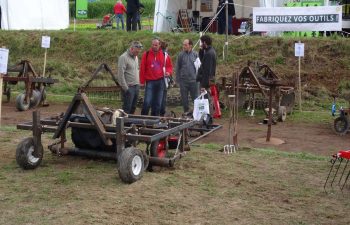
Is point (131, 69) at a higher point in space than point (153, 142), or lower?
higher

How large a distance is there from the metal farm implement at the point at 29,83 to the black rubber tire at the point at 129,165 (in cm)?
789

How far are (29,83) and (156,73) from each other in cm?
467

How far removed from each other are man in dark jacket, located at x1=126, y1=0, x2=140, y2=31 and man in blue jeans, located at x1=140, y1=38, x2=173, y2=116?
9531 mm

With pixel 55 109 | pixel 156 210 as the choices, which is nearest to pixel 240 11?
pixel 55 109

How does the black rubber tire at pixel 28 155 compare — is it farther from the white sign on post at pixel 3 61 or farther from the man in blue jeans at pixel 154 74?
the man in blue jeans at pixel 154 74

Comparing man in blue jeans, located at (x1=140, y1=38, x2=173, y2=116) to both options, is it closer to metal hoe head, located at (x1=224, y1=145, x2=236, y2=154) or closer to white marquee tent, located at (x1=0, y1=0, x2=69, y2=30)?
metal hoe head, located at (x1=224, y1=145, x2=236, y2=154)

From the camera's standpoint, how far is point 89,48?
21.0 m

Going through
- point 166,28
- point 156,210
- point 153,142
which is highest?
point 166,28

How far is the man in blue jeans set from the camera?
37.3 feet

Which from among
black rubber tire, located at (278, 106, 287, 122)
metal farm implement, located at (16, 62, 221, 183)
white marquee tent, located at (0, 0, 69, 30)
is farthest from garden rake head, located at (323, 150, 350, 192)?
white marquee tent, located at (0, 0, 69, 30)

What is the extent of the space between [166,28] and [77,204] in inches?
672

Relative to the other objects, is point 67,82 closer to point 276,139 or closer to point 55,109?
point 55,109

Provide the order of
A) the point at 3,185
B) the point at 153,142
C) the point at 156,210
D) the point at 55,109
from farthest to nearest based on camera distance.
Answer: the point at 55,109 < the point at 153,142 < the point at 3,185 < the point at 156,210

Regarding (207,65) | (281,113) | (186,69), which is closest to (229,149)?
(207,65)
